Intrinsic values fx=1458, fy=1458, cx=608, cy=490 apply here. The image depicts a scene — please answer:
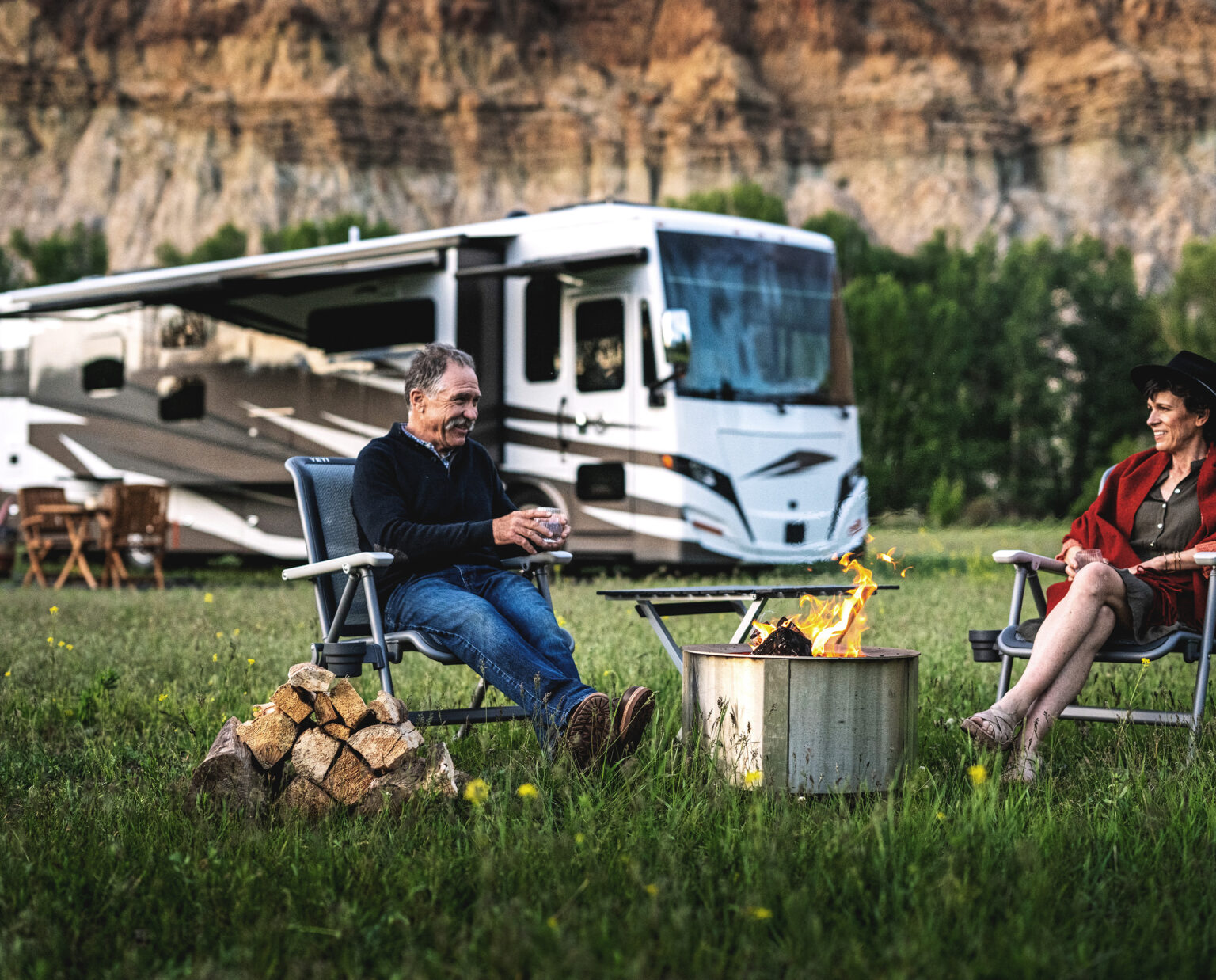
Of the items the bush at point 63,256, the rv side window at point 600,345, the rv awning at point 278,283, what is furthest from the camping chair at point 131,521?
the bush at point 63,256

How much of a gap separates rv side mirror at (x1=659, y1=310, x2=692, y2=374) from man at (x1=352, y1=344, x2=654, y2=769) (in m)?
5.94

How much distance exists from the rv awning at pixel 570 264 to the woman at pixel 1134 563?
6128 millimetres

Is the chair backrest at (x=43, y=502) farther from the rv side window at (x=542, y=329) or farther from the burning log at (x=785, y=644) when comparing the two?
the burning log at (x=785, y=644)

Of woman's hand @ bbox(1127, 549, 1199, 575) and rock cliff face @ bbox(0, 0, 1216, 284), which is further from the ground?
rock cliff face @ bbox(0, 0, 1216, 284)

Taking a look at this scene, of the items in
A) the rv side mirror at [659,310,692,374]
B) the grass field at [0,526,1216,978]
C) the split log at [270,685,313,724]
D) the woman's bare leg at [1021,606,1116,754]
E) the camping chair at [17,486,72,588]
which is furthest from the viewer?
the camping chair at [17,486,72,588]

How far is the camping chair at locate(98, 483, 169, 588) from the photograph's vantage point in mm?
11656

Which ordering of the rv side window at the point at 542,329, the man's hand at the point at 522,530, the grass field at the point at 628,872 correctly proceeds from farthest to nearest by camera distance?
the rv side window at the point at 542,329 → the man's hand at the point at 522,530 → the grass field at the point at 628,872

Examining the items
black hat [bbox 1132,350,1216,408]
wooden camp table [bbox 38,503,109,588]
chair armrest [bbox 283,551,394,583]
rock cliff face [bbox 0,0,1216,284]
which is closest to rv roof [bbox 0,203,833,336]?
wooden camp table [bbox 38,503,109,588]

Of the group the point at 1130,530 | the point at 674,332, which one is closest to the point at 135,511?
the point at 674,332

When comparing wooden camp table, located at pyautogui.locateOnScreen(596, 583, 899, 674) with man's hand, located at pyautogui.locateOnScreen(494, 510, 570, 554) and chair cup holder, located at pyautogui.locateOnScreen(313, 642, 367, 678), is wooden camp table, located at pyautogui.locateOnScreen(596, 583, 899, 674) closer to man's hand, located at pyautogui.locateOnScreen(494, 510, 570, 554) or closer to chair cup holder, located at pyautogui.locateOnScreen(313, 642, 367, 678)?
man's hand, located at pyautogui.locateOnScreen(494, 510, 570, 554)

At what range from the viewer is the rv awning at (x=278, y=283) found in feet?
37.2

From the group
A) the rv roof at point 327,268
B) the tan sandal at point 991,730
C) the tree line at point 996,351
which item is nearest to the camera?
the tan sandal at point 991,730

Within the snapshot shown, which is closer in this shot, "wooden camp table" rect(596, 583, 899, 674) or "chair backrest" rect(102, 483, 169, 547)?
"wooden camp table" rect(596, 583, 899, 674)

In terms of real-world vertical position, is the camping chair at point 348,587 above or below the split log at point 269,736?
above
